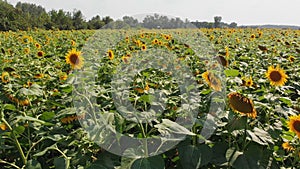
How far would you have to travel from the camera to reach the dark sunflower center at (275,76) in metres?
2.11

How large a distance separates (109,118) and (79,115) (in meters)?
0.21

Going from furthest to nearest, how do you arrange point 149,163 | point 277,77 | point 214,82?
point 277,77
point 214,82
point 149,163

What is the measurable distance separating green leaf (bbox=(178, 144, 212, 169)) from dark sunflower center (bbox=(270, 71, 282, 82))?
3.30 feet

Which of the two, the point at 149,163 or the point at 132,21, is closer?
the point at 149,163

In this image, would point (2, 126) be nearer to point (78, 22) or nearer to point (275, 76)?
point (275, 76)

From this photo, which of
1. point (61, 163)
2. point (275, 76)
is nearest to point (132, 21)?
point (275, 76)

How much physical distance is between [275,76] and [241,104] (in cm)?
89

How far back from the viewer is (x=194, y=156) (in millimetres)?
1312

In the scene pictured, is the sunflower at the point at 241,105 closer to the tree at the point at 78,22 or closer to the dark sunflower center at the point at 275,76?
the dark sunflower center at the point at 275,76

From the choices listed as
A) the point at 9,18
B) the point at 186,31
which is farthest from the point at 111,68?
the point at 9,18

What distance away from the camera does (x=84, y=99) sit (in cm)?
163

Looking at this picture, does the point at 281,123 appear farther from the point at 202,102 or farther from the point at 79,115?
the point at 79,115

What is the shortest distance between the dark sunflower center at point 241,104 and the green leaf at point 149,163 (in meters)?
0.40

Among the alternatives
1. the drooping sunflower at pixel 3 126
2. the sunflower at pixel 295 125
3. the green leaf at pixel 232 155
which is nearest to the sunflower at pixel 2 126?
the drooping sunflower at pixel 3 126
